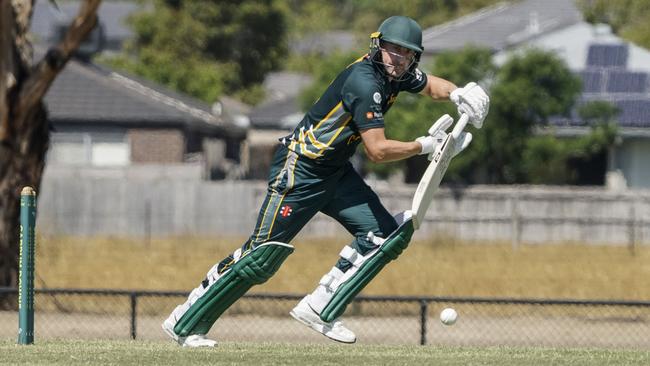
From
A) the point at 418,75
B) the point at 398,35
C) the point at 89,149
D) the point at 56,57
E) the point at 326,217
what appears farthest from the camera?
the point at 89,149

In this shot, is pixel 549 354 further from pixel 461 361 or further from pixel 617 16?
pixel 617 16

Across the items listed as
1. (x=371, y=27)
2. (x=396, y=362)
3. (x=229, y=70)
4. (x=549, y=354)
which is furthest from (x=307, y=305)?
(x=371, y=27)

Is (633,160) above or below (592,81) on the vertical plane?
below

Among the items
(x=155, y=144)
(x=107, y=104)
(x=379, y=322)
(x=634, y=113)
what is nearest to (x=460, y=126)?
(x=379, y=322)

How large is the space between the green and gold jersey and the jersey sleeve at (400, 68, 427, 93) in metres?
0.14

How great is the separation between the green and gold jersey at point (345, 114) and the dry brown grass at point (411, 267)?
35.1ft

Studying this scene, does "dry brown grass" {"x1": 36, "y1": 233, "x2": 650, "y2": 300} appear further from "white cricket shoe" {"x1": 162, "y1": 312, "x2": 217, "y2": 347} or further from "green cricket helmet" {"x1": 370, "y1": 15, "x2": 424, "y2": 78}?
"green cricket helmet" {"x1": 370, "y1": 15, "x2": 424, "y2": 78}

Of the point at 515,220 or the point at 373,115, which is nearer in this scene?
the point at 373,115

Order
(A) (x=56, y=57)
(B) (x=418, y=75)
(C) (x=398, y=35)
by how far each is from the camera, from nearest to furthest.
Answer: (C) (x=398, y=35) → (B) (x=418, y=75) → (A) (x=56, y=57)

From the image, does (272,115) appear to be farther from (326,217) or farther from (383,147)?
(383,147)

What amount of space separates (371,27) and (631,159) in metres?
80.3

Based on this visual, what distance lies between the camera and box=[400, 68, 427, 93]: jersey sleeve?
9305 millimetres

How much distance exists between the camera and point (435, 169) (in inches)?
352

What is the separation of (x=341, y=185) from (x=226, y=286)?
0.98m
